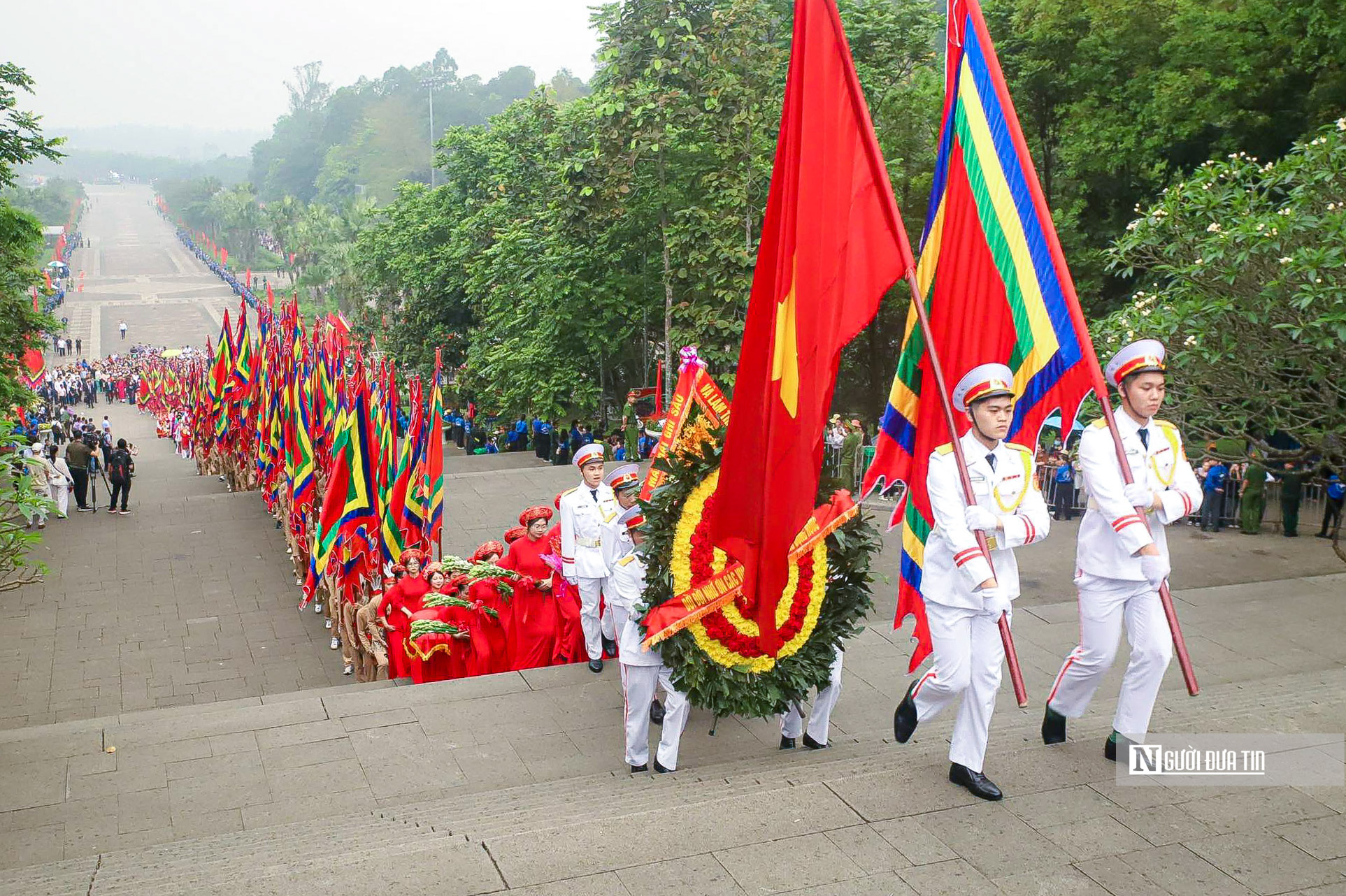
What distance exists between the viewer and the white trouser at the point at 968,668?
593cm

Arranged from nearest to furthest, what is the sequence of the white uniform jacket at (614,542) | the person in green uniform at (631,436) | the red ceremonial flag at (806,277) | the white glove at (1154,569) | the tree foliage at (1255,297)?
the white glove at (1154,569), the red ceremonial flag at (806,277), the white uniform jacket at (614,542), the tree foliage at (1255,297), the person in green uniform at (631,436)

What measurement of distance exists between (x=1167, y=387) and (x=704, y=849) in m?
9.25

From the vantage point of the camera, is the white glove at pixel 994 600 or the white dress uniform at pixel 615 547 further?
the white dress uniform at pixel 615 547

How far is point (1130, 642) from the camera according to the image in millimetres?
6371

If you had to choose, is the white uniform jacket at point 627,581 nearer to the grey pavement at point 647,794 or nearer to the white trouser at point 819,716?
the grey pavement at point 647,794

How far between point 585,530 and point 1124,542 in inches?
168

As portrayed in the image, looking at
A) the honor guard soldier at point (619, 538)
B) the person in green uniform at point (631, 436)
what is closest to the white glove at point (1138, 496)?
the honor guard soldier at point (619, 538)

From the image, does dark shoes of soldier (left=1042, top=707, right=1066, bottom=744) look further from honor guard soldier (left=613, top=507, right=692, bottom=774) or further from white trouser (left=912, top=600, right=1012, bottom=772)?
honor guard soldier (left=613, top=507, right=692, bottom=774)

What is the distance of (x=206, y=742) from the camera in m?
7.38

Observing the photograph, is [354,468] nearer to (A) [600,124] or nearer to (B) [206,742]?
(B) [206,742]

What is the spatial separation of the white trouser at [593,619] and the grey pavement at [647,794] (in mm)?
410

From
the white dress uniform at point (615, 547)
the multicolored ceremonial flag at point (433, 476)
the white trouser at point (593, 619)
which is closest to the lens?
the white dress uniform at point (615, 547)

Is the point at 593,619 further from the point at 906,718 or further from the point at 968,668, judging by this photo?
the point at 968,668

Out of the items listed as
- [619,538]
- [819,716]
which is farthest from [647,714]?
[619,538]
